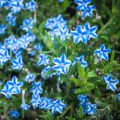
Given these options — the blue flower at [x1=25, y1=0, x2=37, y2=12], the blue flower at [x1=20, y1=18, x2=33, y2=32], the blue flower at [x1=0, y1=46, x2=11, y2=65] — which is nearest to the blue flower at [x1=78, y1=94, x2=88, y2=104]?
the blue flower at [x1=0, y1=46, x2=11, y2=65]

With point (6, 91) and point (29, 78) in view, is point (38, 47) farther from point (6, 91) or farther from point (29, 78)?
point (6, 91)

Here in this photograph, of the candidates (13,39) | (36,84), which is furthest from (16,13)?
(36,84)

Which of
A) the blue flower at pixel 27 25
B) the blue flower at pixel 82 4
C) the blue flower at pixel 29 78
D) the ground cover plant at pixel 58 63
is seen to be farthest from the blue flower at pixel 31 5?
the blue flower at pixel 29 78

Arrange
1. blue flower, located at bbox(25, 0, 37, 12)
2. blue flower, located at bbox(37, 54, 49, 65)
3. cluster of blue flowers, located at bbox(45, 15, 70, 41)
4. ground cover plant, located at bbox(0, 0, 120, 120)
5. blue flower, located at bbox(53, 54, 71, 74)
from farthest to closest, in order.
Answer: blue flower, located at bbox(25, 0, 37, 12) < cluster of blue flowers, located at bbox(45, 15, 70, 41) < blue flower, located at bbox(37, 54, 49, 65) < ground cover plant, located at bbox(0, 0, 120, 120) < blue flower, located at bbox(53, 54, 71, 74)

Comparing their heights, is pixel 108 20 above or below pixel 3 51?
above

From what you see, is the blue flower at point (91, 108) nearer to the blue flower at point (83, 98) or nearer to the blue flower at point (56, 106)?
the blue flower at point (83, 98)

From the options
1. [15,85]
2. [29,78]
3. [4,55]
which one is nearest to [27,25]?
[4,55]

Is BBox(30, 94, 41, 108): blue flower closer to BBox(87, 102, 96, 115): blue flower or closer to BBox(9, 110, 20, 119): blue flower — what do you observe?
BBox(9, 110, 20, 119): blue flower

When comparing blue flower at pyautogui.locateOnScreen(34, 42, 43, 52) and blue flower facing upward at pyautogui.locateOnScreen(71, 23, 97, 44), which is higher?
blue flower at pyautogui.locateOnScreen(34, 42, 43, 52)

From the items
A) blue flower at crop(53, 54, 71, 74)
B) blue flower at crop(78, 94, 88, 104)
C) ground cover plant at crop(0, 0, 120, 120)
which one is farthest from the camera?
blue flower at crop(78, 94, 88, 104)

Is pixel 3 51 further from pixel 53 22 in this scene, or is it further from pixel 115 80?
pixel 115 80
